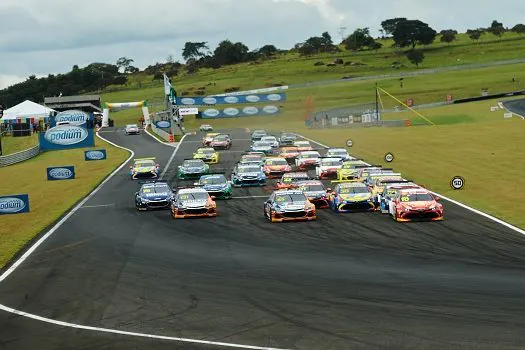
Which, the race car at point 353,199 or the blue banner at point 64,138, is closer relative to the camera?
the race car at point 353,199

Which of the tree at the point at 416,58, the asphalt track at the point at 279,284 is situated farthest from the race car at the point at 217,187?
the tree at the point at 416,58

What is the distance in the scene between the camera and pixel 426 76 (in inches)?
6550

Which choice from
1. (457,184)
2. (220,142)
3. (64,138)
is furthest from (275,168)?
(64,138)

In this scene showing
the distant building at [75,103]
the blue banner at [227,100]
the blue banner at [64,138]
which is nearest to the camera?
the blue banner at [64,138]

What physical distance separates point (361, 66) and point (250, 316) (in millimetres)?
171812

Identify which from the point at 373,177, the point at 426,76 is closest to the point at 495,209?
the point at 373,177

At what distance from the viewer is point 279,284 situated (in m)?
21.7

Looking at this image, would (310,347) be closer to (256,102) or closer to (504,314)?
(504,314)

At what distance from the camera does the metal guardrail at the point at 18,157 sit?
250 feet

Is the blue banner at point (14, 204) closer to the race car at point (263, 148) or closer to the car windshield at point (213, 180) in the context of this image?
the car windshield at point (213, 180)

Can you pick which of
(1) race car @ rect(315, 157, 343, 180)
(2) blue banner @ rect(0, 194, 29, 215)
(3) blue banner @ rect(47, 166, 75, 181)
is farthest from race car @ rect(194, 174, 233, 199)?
(3) blue banner @ rect(47, 166, 75, 181)

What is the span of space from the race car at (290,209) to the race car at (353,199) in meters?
1.91

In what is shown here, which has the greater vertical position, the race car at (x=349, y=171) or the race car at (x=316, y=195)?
the race car at (x=316, y=195)

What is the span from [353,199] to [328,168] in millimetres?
16749
